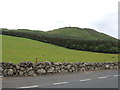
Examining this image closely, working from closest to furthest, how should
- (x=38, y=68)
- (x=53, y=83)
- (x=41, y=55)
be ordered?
(x=53, y=83) < (x=38, y=68) < (x=41, y=55)

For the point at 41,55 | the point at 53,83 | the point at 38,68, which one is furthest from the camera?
the point at 41,55

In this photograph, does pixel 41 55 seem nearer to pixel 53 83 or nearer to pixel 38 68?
pixel 38 68

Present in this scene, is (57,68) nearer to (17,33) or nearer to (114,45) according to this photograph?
(114,45)

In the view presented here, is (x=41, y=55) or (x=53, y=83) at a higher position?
(x=41, y=55)

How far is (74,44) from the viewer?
40.1 metres

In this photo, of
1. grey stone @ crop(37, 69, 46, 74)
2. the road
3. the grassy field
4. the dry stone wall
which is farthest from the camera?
the grassy field

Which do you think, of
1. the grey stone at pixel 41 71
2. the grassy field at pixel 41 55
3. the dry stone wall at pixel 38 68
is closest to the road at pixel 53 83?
the dry stone wall at pixel 38 68

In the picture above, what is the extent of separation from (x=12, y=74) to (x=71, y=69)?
601 centimetres

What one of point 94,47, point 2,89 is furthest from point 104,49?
point 2,89

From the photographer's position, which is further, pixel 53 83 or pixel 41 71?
pixel 41 71

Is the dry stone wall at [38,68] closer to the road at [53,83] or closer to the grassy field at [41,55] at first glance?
the road at [53,83]

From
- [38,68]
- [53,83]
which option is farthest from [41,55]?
[53,83]

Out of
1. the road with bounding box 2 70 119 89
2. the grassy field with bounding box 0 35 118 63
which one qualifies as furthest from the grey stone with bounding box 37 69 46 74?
the grassy field with bounding box 0 35 118 63

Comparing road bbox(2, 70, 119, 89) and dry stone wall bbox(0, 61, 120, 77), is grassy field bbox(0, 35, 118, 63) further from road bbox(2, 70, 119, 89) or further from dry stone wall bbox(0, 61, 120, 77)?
road bbox(2, 70, 119, 89)
